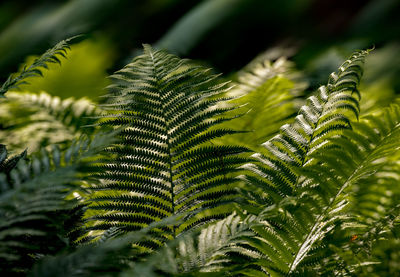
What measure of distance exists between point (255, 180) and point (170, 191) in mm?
158

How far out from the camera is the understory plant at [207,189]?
0.56m

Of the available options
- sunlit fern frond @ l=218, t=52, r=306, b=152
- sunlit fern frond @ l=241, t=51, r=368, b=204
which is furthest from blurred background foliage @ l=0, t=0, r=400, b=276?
sunlit fern frond @ l=241, t=51, r=368, b=204

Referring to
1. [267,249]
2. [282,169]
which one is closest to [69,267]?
[267,249]

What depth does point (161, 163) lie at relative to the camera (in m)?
0.85

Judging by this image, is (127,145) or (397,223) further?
(127,145)

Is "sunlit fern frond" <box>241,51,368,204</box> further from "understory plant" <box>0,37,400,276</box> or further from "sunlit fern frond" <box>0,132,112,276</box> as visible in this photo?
"sunlit fern frond" <box>0,132,112,276</box>

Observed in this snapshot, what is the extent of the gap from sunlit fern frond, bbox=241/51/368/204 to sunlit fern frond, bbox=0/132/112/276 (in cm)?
29

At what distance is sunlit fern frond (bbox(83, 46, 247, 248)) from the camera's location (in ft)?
2.56

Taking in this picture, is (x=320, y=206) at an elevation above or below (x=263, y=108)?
below

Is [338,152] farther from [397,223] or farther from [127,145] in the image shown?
[127,145]

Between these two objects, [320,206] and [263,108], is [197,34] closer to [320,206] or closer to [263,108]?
[263,108]

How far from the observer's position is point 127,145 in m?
0.80

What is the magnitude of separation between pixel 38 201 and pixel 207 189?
37cm

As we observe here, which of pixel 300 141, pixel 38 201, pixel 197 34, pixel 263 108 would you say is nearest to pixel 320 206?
pixel 300 141
